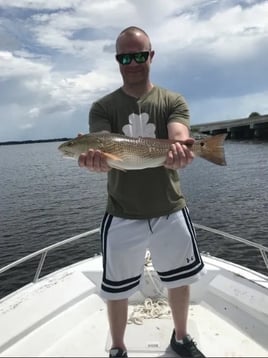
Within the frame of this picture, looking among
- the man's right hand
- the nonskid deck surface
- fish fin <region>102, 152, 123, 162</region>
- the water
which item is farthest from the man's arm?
the water

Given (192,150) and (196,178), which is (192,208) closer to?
(196,178)

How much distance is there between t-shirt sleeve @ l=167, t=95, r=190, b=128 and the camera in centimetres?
371

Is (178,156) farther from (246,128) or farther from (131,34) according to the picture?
(246,128)

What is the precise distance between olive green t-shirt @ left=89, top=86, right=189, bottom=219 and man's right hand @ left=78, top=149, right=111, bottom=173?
0.29 meters

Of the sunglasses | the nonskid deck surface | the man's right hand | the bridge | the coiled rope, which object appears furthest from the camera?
the bridge

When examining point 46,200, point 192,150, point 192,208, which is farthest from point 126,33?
point 46,200

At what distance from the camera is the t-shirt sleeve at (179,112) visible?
12.2 ft

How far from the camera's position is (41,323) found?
479 cm

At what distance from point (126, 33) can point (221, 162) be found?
56.1 inches

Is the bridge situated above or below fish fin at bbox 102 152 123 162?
below

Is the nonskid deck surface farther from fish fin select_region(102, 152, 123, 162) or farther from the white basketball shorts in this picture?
fish fin select_region(102, 152, 123, 162)

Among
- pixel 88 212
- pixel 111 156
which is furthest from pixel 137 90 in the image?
pixel 88 212

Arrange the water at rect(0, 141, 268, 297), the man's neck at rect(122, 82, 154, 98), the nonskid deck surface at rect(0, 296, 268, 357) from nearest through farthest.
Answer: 1. the man's neck at rect(122, 82, 154, 98)
2. the nonskid deck surface at rect(0, 296, 268, 357)
3. the water at rect(0, 141, 268, 297)

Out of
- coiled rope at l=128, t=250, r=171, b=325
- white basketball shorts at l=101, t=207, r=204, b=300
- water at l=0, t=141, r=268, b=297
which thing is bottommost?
water at l=0, t=141, r=268, b=297
